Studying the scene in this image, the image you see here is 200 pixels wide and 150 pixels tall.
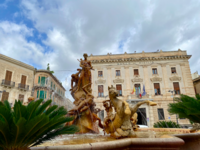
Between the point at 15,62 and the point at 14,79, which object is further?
the point at 15,62

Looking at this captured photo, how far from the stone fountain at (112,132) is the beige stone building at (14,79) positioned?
17024 millimetres

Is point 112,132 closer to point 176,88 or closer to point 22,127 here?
point 22,127

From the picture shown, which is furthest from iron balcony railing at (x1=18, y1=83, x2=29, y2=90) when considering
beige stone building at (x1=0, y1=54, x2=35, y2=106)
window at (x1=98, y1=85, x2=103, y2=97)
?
window at (x1=98, y1=85, x2=103, y2=97)

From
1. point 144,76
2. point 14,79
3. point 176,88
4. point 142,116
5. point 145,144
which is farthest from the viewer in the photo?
point 144,76

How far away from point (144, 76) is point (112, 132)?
68.8 ft

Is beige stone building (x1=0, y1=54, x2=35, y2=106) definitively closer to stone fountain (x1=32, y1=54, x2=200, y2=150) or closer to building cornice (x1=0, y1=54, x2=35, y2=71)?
building cornice (x1=0, y1=54, x2=35, y2=71)

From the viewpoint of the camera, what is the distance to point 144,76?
23.8 metres

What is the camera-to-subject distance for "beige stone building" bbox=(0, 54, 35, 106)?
64.5 ft

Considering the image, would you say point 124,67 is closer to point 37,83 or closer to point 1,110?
point 37,83

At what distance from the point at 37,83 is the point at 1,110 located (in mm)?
24624

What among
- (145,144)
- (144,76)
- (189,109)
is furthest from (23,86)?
(145,144)

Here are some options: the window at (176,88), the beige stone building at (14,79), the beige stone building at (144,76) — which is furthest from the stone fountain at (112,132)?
the window at (176,88)

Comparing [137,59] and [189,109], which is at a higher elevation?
[137,59]

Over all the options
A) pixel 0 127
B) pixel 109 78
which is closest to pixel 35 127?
pixel 0 127
